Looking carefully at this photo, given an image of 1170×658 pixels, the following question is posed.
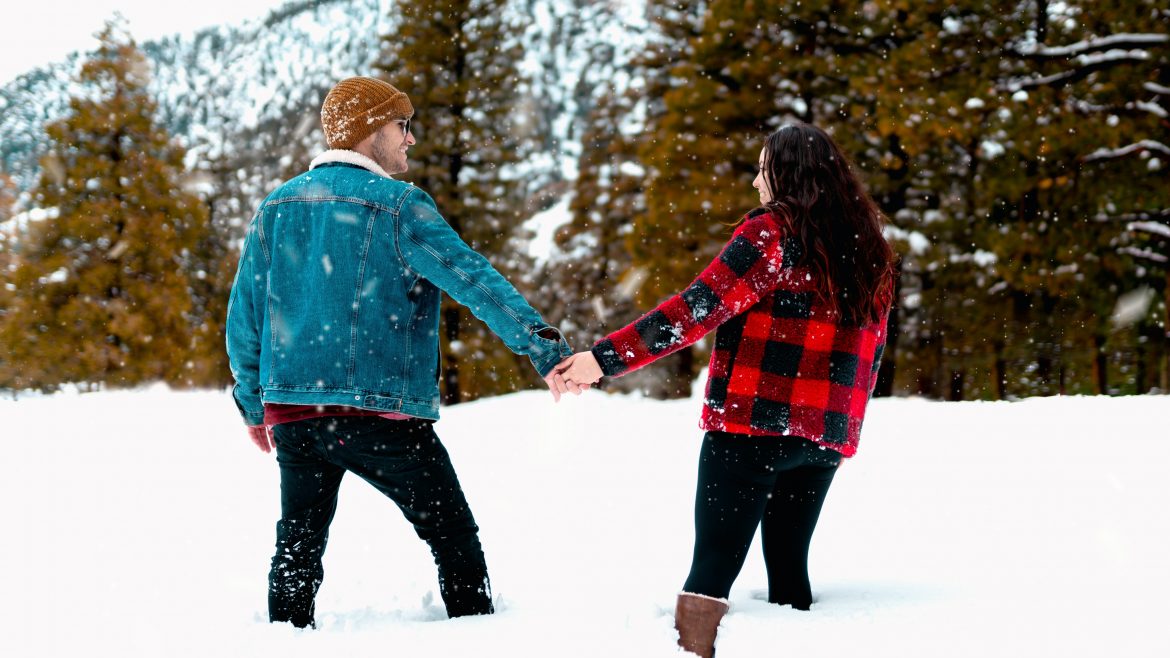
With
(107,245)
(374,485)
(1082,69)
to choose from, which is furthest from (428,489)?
(107,245)

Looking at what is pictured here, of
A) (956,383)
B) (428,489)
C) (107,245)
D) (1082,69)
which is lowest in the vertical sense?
(428,489)

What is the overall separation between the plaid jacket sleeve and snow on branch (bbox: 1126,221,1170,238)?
13.0 metres

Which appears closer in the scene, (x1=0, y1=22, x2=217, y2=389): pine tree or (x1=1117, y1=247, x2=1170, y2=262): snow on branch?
(x1=1117, y1=247, x2=1170, y2=262): snow on branch

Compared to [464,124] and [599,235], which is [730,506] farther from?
[599,235]

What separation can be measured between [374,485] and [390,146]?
131 cm

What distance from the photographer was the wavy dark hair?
283cm

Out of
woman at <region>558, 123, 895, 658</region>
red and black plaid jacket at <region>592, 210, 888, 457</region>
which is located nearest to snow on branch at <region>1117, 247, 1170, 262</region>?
woman at <region>558, 123, 895, 658</region>

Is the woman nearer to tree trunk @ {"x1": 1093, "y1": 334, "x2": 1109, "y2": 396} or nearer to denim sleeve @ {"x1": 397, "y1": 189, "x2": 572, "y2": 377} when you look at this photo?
denim sleeve @ {"x1": 397, "y1": 189, "x2": 572, "y2": 377}

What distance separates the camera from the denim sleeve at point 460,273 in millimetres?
3000

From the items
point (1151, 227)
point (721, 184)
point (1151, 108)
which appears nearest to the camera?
point (1151, 108)

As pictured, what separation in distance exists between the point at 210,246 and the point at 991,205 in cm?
3155

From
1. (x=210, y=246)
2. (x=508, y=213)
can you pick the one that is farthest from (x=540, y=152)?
(x=210, y=246)

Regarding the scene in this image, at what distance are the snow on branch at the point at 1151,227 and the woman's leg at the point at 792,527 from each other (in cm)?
1271

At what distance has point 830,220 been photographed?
288cm
